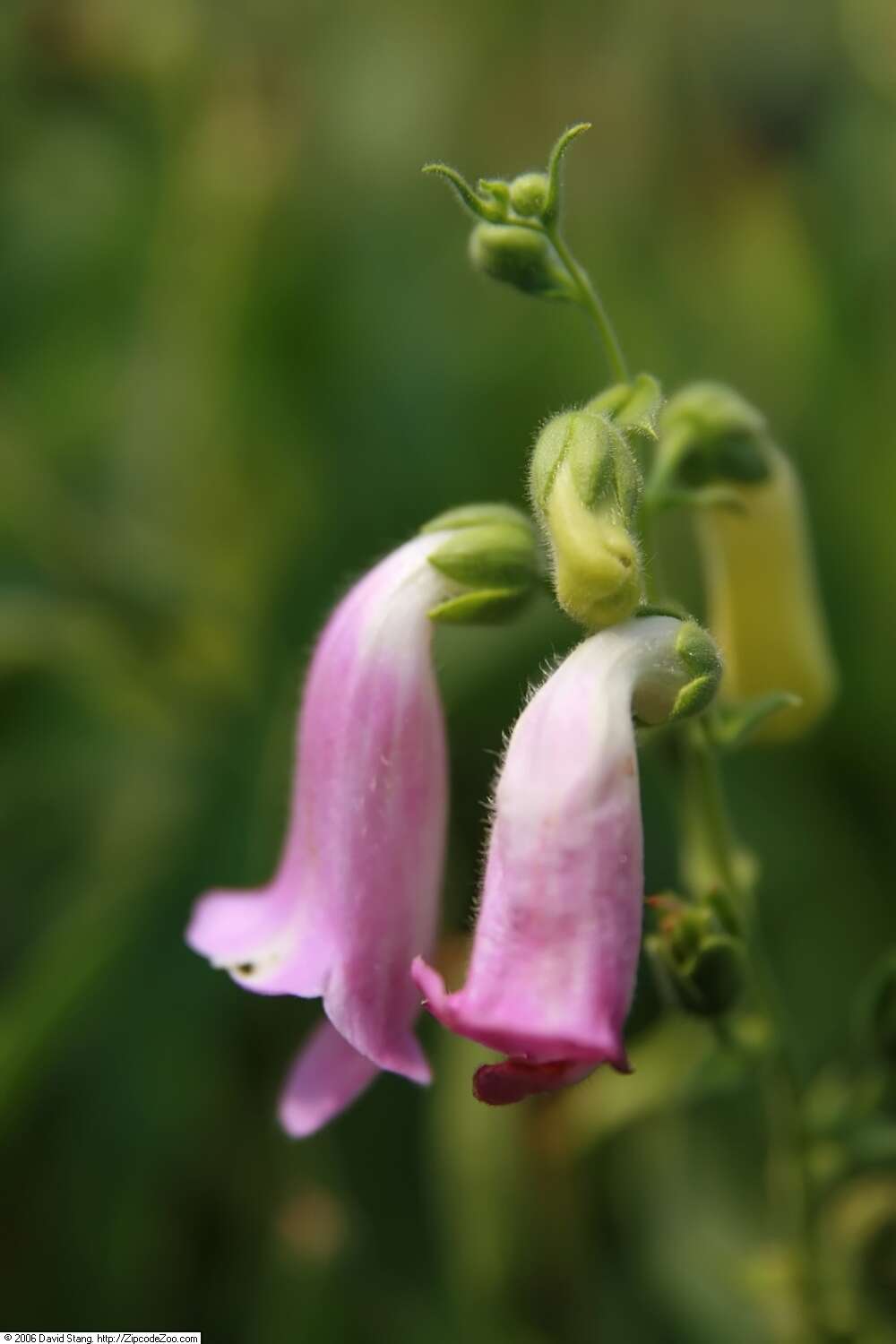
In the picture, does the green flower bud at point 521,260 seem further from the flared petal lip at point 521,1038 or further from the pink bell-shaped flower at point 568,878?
the flared petal lip at point 521,1038

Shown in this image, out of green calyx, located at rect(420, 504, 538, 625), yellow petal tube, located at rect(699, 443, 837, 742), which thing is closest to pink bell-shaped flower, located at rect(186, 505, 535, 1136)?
green calyx, located at rect(420, 504, 538, 625)

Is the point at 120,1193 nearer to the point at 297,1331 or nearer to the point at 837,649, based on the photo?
the point at 297,1331

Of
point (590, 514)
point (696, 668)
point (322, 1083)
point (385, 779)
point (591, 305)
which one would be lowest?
point (322, 1083)

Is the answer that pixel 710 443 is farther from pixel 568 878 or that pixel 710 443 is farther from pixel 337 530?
pixel 337 530

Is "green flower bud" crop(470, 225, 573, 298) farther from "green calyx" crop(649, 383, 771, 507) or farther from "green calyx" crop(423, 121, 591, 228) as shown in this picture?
"green calyx" crop(649, 383, 771, 507)

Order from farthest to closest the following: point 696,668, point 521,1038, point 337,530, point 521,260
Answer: point 337,530 < point 521,260 < point 696,668 < point 521,1038

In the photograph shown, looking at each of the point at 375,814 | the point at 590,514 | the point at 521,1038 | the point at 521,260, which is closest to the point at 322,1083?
the point at 375,814
